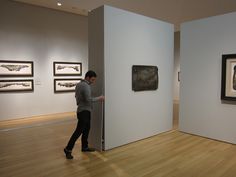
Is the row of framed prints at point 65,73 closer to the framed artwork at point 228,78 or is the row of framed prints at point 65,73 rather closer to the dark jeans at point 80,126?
the dark jeans at point 80,126

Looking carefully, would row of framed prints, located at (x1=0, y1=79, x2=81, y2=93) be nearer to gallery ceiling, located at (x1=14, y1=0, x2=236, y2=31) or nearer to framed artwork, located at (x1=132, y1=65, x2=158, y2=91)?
gallery ceiling, located at (x1=14, y1=0, x2=236, y2=31)

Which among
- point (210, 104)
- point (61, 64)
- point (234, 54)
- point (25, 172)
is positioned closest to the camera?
point (25, 172)

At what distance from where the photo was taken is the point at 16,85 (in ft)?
23.5

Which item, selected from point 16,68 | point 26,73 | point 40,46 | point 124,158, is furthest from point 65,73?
point 124,158

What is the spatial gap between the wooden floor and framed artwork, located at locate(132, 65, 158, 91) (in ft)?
4.15

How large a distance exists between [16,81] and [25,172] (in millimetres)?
4596

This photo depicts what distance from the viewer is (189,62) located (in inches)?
214

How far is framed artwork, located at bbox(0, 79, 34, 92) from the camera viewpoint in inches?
272

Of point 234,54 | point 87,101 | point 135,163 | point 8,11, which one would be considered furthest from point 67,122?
point 234,54

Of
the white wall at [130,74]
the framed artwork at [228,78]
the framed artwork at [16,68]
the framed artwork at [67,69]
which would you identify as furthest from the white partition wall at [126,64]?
the framed artwork at [67,69]

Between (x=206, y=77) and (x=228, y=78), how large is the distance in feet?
1.75

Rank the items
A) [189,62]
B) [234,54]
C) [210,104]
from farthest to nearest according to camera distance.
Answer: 1. [189,62]
2. [210,104]
3. [234,54]

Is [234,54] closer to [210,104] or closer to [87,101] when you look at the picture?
[210,104]

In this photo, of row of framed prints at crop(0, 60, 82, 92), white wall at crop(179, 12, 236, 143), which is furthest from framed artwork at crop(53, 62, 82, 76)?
white wall at crop(179, 12, 236, 143)
